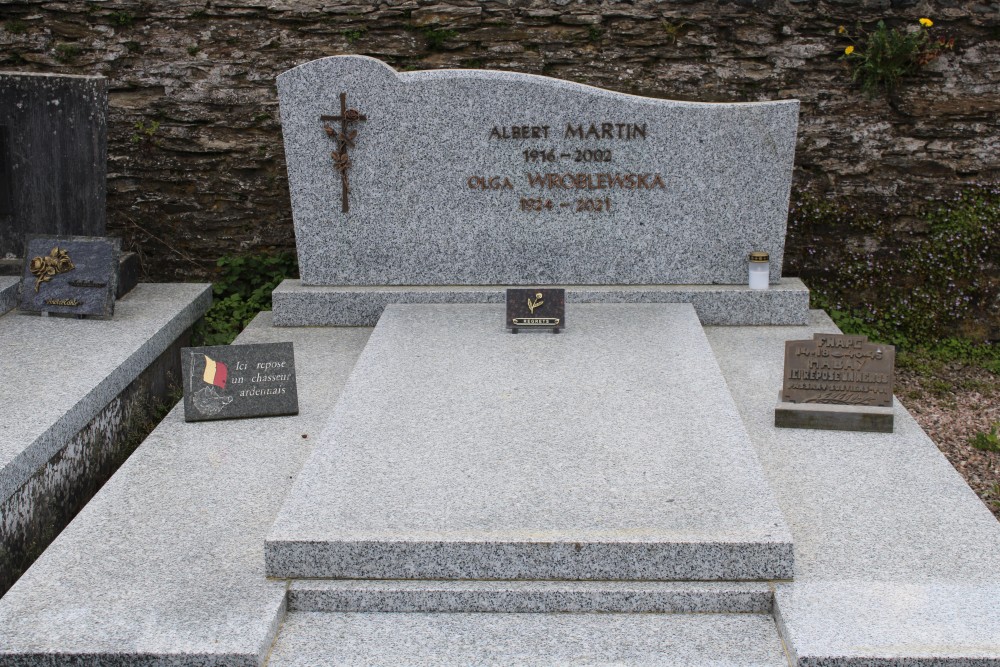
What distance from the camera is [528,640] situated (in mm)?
2689

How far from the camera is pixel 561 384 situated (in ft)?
13.4

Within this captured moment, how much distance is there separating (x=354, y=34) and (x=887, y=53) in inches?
125

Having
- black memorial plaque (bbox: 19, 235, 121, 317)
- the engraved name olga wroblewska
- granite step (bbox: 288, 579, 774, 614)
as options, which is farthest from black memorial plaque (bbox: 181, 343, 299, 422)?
the engraved name olga wroblewska

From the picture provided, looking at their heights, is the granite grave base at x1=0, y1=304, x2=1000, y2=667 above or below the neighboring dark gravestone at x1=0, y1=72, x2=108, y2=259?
below

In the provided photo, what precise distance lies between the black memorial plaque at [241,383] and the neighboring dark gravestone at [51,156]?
73.7 inches

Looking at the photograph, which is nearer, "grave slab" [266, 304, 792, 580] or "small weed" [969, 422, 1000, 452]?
"grave slab" [266, 304, 792, 580]

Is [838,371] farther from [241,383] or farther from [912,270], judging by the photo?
[912,270]

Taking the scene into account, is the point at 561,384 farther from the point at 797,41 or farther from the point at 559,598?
the point at 797,41

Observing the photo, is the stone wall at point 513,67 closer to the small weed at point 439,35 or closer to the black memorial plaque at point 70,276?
the small weed at point 439,35

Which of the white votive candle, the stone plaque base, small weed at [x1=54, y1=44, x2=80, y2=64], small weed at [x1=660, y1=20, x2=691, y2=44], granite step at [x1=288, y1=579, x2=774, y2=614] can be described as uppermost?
small weed at [x1=660, y1=20, x2=691, y2=44]

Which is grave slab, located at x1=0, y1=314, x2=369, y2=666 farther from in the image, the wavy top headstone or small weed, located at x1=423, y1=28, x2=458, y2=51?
small weed, located at x1=423, y1=28, x2=458, y2=51

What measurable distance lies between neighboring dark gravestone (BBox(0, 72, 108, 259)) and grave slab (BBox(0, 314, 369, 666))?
6.23ft

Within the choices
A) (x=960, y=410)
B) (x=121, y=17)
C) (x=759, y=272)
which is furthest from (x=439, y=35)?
(x=960, y=410)

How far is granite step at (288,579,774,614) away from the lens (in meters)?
2.79
